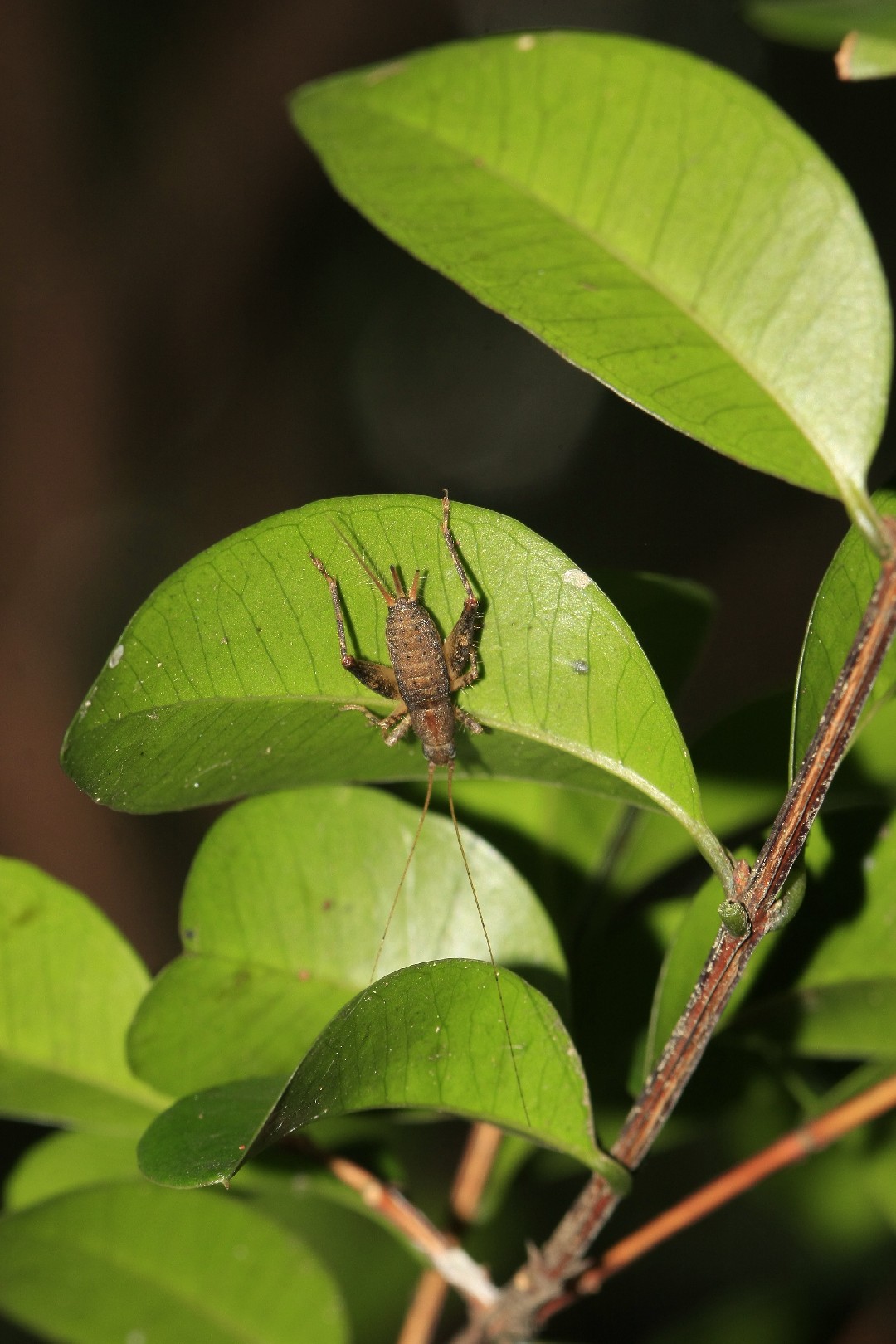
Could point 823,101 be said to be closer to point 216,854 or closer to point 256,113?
point 256,113

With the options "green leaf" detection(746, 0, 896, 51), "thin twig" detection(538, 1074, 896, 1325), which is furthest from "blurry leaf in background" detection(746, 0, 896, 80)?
"thin twig" detection(538, 1074, 896, 1325)

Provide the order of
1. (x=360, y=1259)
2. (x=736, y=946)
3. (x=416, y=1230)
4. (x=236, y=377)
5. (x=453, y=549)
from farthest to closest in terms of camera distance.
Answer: (x=236, y=377), (x=360, y=1259), (x=416, y=1230), (x=453, y=549), (x=736, y=946)

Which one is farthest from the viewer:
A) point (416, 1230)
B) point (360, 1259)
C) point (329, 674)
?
point (360, 1259)

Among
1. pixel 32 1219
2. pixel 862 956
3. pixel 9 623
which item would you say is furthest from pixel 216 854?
pixel 9 623

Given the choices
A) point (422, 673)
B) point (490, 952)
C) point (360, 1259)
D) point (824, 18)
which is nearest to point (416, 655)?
point (422, 673)

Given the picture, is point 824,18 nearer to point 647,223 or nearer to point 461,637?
point 647,223

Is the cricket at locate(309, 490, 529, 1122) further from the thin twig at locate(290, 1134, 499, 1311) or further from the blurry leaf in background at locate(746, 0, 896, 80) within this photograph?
the blurry leaf in background at locate(746, 0, 896, 80)
